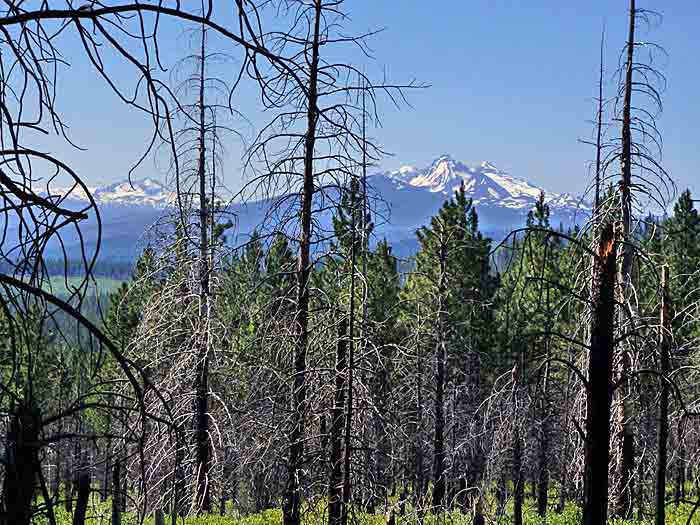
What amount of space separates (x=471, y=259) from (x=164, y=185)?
18907 millimetres

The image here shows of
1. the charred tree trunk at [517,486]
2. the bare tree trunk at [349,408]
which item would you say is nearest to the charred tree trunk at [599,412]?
the bare tree trunk at [349,408]

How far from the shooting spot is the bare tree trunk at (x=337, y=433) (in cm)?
915

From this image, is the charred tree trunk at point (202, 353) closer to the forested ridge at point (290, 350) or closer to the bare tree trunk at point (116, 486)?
the forested ridge at point (290, 350)

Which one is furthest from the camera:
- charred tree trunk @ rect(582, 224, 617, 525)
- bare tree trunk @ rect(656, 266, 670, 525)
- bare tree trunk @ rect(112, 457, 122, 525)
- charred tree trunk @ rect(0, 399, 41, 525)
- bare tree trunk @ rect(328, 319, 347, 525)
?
bare tree trunk @ rect(328, 319, 347, 525)

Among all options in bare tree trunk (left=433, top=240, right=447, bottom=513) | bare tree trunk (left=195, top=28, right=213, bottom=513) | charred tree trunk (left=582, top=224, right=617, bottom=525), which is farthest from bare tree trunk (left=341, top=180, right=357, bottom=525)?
bare tree trunk (left=433, top=240, right=447, bottom=513)

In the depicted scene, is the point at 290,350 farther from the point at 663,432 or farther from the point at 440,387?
the point at 440,387

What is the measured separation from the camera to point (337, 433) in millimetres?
9234

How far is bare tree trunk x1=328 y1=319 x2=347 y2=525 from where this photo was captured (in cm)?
915

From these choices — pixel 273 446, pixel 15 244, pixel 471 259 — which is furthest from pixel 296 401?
pixel 471 259

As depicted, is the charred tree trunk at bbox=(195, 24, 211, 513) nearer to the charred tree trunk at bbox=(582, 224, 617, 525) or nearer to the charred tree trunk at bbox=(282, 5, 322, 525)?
the charred tree trunk at bbox=(282, 5, 322, 525)

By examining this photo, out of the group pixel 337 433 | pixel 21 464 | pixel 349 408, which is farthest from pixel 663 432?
pixel 21 464

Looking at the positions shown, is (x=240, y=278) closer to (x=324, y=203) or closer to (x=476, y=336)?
(x=324, y=203)

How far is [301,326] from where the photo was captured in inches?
366

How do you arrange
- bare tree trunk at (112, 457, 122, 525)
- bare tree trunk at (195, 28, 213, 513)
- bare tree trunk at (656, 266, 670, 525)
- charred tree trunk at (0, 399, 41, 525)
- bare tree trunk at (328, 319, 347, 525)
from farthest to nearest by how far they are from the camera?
bare tree trunk at (195, 28, 213, 513), bare tree trunk at (328, 319, 347, 525), bare tree trunk at (656, 266, 670, 525), bare tree trunk at (112, 457, 122, 525), charred tree trunk at (0, 399, 41, 525)
